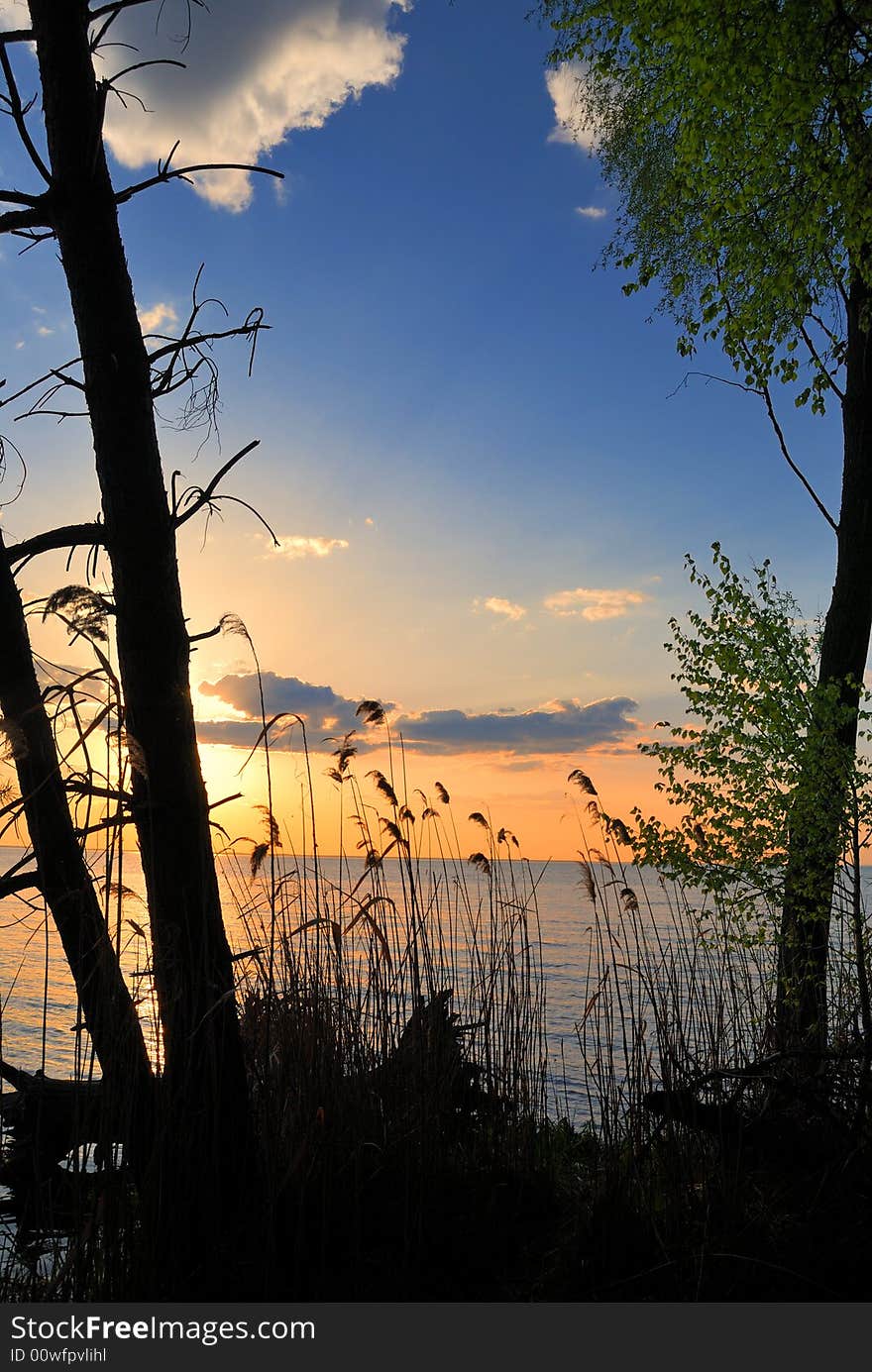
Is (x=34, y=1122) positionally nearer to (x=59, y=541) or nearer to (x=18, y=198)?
(x=59, y=541)

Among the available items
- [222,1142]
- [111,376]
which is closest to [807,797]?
[222,1142]

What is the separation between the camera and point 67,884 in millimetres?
4230

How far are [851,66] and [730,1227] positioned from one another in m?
6.61

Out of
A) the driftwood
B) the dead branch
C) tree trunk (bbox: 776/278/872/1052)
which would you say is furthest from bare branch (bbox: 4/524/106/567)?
tree trunk (bbox: 776/278/872/1052)

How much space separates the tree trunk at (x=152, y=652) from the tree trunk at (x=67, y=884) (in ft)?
0.55

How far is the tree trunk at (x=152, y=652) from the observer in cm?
359

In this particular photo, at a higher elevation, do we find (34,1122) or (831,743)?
(831,743)

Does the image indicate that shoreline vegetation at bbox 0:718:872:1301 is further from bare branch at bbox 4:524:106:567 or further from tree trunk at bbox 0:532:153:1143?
bare branch at bbox 4:524:106:567

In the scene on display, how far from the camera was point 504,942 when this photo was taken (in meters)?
5.37

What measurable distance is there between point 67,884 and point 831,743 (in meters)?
4.14

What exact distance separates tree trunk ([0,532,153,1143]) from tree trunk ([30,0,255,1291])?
17cm

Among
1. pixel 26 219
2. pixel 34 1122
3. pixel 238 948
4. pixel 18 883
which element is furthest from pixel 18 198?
pixel 34 1122

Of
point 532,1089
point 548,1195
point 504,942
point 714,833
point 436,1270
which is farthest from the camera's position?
point 714,833

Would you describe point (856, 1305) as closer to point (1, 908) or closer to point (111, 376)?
point (111, 376)
